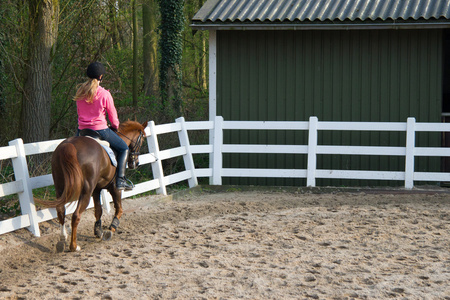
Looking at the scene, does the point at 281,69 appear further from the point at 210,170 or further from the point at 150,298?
the point at 150,298

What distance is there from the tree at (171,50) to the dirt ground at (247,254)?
7.15m

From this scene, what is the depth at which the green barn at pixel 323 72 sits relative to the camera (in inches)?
459

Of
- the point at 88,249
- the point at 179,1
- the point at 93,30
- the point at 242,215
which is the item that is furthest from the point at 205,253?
the point at 179,1

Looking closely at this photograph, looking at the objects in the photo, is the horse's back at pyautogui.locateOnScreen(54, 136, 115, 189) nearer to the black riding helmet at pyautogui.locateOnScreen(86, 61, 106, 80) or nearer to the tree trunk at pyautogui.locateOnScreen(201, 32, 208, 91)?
the black riding helmet at pyautogui.locateOnScreen(86, 61, 106, 80)

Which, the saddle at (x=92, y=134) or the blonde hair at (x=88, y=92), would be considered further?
the saddle at (x=92, y=134)

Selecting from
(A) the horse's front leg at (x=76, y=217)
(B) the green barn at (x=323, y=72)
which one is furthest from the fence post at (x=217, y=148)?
(A) the horse's front leg at (x=76, y=217)

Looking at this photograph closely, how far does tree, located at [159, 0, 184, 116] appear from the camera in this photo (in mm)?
16172

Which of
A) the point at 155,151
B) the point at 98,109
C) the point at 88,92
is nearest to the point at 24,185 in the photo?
the point at 98,109

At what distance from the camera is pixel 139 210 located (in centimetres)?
909

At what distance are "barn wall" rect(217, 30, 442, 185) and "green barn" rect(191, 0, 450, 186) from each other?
0.02 metres

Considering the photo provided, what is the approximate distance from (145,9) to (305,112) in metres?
11.1

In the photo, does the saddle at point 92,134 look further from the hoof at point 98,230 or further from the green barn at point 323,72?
the green barn at point 323,72

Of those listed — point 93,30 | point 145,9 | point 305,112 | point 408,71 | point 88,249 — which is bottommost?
point 88,249

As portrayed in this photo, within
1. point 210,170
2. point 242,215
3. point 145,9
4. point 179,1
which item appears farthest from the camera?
point 145,9
